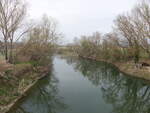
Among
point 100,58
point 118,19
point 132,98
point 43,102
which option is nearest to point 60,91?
point 43,102

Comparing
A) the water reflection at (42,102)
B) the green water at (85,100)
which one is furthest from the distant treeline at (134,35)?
the water reflection at (42,102)

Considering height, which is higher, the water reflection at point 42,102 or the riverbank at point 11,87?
the riverbank at point 11,87

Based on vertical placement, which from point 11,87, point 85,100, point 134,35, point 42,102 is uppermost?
point 134,35

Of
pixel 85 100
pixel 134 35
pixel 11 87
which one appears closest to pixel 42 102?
pixel 11 87

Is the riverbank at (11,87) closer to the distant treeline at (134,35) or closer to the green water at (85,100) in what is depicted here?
the green water at (85,100)

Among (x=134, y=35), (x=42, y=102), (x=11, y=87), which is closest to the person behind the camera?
(x=42, y=102)

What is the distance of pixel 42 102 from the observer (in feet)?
36.4

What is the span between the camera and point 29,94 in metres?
12.0

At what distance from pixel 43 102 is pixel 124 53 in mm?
21445

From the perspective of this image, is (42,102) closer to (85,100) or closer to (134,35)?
(85,100)

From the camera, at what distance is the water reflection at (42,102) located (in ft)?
31.3

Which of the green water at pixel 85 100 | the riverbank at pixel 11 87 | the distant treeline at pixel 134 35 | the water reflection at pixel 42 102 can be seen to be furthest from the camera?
the distant treeline at pixel 134 35

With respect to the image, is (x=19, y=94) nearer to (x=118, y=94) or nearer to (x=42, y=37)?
(x=118, y=94)

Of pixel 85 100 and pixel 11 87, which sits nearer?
pixel 85 100
